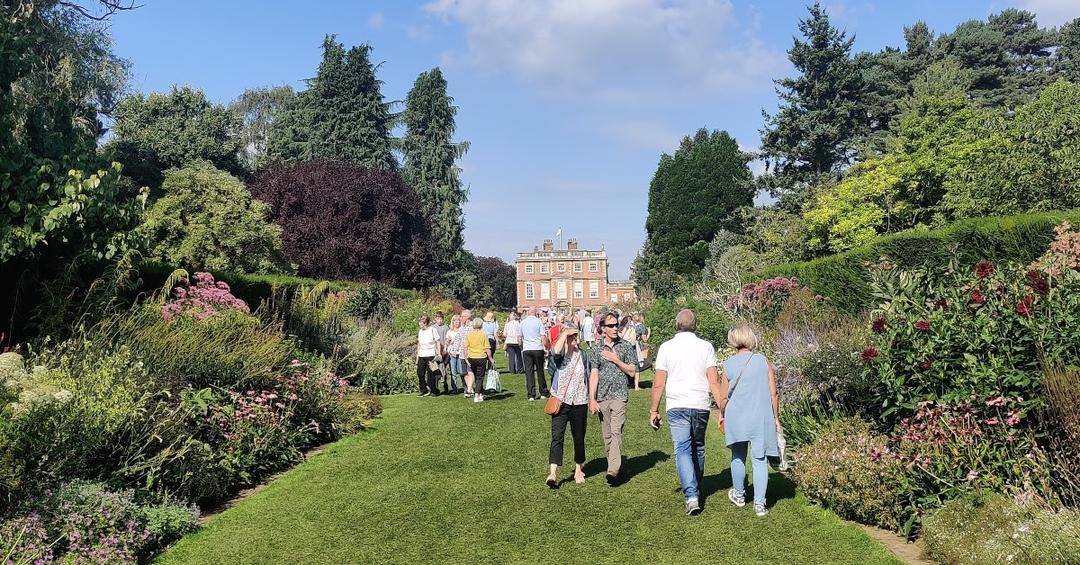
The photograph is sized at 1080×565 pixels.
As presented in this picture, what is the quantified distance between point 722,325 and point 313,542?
561 inches

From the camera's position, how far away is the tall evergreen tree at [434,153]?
5425 cm

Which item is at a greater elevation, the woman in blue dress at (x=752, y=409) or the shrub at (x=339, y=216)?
the shrub at (x=339, y=216)

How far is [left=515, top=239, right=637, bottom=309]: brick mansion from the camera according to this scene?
9856 centimetres

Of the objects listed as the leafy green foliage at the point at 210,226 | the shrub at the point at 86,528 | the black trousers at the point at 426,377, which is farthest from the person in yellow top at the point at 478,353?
the leafy green foliage at the point at 210,226

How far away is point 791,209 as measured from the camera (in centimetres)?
4262

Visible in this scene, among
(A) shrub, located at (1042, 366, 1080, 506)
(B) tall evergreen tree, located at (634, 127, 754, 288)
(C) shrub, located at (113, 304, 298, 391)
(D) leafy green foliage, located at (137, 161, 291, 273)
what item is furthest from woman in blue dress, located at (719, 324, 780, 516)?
(B) tall evergreen tree, located at (634, 127, 754, 288)

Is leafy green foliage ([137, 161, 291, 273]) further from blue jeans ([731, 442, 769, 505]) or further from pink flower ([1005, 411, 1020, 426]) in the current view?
pink flower ([1005, 411, 1020, 426])

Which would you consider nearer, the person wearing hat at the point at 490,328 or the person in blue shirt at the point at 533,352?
the person in blue shirt at the point at 533,352

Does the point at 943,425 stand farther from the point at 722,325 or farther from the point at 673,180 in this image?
the point at 673,180

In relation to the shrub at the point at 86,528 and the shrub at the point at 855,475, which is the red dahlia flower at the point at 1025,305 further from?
the shrub at the point at 86,528

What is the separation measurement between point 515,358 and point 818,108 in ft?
102

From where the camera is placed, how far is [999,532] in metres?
4.82

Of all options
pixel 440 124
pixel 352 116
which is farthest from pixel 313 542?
pixel 440 124

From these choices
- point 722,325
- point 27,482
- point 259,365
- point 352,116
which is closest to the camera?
point 27,482
